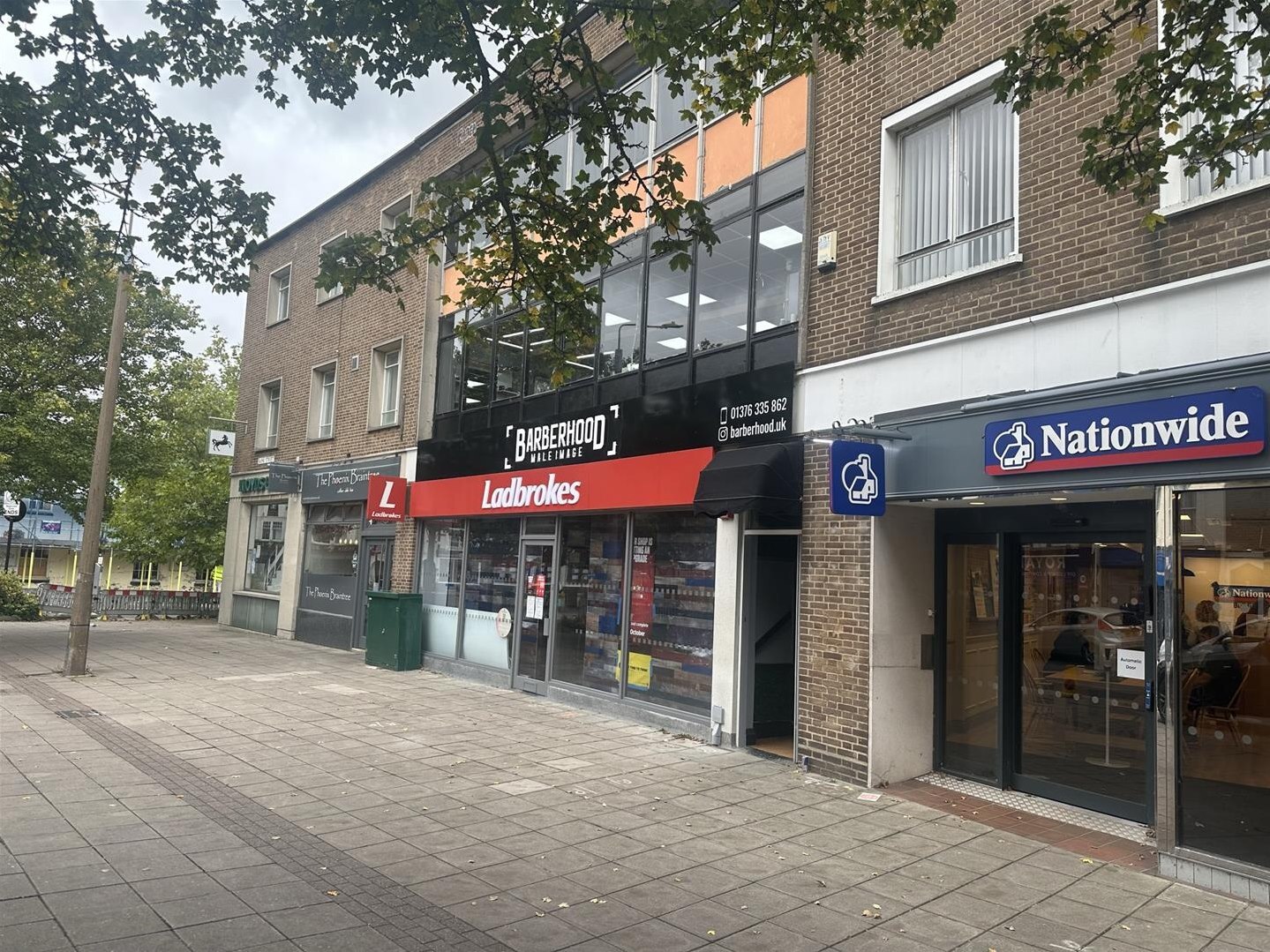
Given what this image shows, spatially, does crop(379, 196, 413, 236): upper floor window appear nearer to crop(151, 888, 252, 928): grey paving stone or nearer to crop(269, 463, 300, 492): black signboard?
crop(269, 463, 300, 492): black signboard

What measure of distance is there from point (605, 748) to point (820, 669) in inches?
93.8

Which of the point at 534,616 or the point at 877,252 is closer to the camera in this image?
the point at 877,252

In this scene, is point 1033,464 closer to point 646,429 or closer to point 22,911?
point 646,429

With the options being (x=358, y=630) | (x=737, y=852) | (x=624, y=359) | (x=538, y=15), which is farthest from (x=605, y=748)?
(x=358, y=630)

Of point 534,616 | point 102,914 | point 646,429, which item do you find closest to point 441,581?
point 534,616

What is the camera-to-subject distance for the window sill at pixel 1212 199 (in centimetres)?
559

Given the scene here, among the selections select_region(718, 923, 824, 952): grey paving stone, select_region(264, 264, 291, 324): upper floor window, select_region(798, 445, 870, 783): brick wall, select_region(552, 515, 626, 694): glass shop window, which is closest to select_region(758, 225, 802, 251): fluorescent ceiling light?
select_region(798, 445, 870, 783): brick wall

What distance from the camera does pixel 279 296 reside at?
70.5 feet

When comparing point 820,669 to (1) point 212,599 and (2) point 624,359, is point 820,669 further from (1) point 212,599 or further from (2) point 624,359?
(1) point 212,599

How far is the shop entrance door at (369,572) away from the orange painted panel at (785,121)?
10211 mm

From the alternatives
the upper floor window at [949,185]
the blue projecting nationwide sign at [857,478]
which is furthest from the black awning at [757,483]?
the upper floor window at [949,185]

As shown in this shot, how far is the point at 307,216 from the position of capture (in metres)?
20.4

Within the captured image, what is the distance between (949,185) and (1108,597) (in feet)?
12.6

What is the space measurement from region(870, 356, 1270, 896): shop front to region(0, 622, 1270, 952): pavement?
2.80ft
